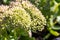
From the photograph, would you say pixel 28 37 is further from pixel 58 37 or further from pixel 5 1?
pixel 58 37

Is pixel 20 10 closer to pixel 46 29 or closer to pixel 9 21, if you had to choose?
pixel 9 21

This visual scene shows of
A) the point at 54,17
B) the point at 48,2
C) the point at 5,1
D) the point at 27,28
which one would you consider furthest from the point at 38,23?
the point at 54,17

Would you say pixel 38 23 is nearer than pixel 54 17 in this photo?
Yes

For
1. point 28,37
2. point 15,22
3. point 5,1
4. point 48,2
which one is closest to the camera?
point 15,22

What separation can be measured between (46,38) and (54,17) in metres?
0.32

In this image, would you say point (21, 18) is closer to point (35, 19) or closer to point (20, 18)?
point (20, 18)

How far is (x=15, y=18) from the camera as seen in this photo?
130 centimetres

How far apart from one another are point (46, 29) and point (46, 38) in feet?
0.40

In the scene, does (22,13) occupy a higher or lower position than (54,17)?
higher

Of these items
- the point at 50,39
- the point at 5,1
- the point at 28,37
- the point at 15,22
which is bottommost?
the point at 50,39

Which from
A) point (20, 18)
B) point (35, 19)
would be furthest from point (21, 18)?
point (35, 19)

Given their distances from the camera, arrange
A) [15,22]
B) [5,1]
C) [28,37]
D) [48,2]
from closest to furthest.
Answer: [15,22] < [28,37] < [5,1] < [48,2]

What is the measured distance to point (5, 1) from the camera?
228 centimetres

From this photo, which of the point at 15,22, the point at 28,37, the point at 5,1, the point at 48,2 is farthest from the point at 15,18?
the point at 48,2
